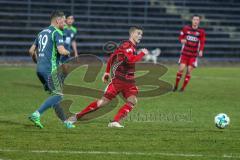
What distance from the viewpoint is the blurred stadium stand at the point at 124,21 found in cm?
3150

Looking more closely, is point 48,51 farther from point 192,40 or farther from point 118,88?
point 192,40

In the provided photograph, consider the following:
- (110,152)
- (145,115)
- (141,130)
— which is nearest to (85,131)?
(141,130)

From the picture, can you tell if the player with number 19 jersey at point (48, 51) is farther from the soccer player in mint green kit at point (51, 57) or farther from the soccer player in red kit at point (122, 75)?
the soccer player in red kit at point (122, 75)

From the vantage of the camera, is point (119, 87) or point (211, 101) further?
point (211, 101)

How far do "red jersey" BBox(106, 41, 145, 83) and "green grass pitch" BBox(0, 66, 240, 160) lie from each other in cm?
92

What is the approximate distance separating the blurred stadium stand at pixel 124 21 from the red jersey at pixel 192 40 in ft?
40.3

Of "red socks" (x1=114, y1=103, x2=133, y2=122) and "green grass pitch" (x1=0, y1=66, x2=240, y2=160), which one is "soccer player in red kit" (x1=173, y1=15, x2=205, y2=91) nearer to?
"green grass pitch" (x1=0, y1=66, x2=240, y2=160)

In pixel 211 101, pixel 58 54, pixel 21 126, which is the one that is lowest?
pixel 211 101

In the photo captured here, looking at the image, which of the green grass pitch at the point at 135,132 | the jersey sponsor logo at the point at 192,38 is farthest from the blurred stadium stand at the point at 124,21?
the green grass pitch at the point at 135,132

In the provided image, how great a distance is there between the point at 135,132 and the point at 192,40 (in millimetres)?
9902

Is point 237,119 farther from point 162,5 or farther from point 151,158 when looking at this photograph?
point 162,5

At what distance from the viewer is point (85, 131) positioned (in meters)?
10.7

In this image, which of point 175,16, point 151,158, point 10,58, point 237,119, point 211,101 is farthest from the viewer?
point 175,16

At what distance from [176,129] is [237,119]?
224 cm
